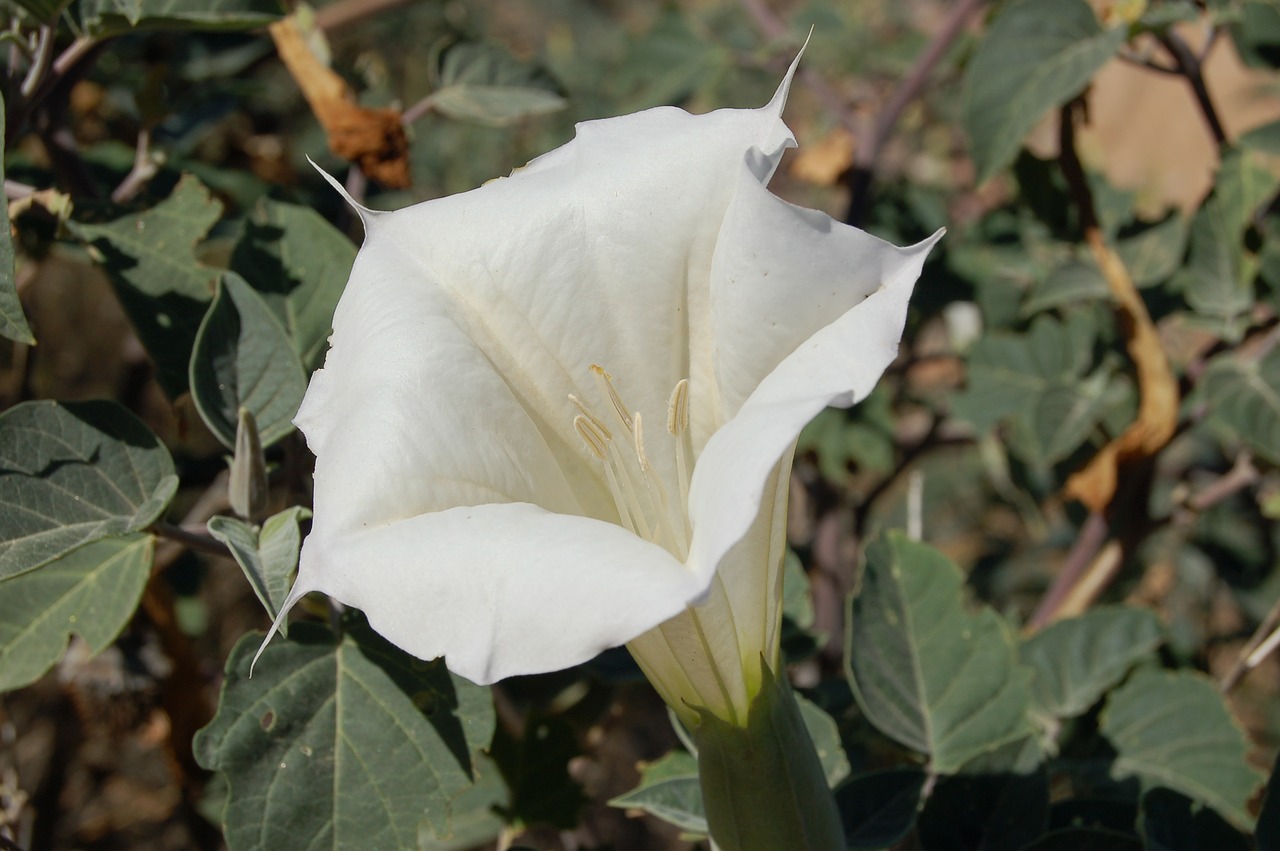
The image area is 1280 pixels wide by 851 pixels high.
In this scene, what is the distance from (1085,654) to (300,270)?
1106 mm

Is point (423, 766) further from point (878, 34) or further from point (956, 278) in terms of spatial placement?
point (878, 34)

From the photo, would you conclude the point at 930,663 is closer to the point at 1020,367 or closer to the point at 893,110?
the point at 1020,367

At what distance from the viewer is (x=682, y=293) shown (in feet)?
3.17

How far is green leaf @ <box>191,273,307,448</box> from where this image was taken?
1.05 metres

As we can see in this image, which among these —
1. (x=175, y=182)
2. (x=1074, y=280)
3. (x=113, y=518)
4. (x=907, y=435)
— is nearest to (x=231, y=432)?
(x=113, y=518)

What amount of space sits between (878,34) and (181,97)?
4.61 metres

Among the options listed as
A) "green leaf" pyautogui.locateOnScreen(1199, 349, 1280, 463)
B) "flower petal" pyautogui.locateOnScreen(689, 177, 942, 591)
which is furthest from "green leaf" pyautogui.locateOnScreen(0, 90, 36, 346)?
"green leaf" pyautogui.locateOnScreen(1199, 349, 1280, 463)

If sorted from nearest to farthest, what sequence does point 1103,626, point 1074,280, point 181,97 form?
point 1103,626, point 1074,280, point 181,97

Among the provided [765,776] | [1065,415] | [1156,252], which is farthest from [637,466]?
[1156,252]

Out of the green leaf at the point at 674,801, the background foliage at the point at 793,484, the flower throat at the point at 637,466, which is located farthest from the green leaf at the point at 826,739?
the flower throat at the point at 637,466

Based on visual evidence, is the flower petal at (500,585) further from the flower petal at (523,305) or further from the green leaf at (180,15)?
the green leaf at (180,15)

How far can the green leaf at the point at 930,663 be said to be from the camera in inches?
48.2

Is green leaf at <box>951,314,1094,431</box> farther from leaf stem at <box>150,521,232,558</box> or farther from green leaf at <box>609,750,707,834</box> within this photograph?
leaf stem at <box>150,521,232,558</box>

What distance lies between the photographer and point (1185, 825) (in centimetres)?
111
